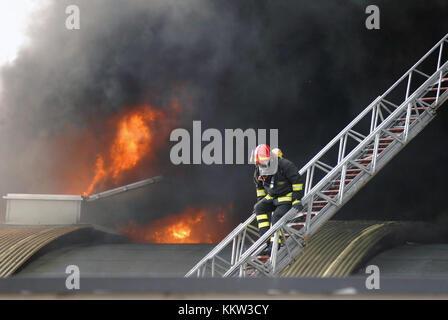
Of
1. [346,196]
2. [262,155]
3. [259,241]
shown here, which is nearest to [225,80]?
[346,196]

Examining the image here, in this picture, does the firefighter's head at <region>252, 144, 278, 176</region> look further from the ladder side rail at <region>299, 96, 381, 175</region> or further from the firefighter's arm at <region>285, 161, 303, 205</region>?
the ladder side rail at <region>299, 96, 381, 175</region>

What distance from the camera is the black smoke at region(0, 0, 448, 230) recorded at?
15.8 meters

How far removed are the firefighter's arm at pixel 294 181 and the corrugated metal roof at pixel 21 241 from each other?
20.4 feet

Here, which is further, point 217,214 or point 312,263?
point 217,214

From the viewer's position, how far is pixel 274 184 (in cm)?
947

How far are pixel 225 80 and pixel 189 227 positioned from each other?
4.26 m

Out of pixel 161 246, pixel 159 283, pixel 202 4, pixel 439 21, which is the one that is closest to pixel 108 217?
pixel 161 246

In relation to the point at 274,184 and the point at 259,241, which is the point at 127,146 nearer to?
the point at 274,184

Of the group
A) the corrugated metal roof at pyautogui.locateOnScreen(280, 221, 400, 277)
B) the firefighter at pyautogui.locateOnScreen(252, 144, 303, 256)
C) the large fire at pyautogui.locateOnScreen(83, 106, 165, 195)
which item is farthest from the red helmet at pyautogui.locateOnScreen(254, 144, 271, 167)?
the large fire at pyautogui.locateOnScreen(83, 106, 165, 195)

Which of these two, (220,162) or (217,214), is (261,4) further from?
(217,214)

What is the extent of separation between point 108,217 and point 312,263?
6.91 meters

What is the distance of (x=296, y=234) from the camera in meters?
9.84

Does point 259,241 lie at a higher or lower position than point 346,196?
lower

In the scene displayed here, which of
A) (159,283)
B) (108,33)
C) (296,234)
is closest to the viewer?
→ (159,283)
